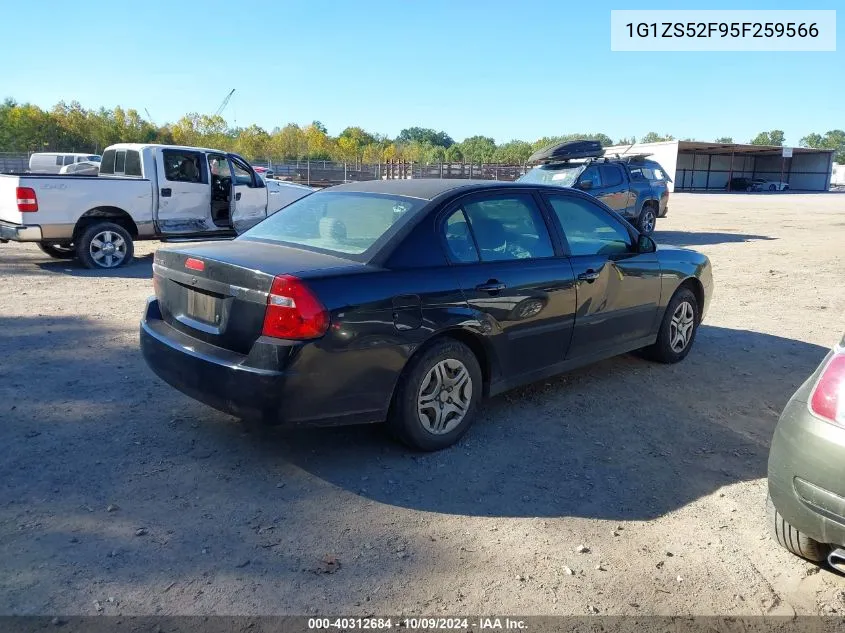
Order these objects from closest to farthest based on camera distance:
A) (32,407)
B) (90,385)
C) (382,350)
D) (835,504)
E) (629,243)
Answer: (835,504) < (382,350) < (32,407) < (90,385) < (629,243)

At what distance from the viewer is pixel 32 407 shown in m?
4.44

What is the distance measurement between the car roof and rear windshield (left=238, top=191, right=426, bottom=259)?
3.1 inches

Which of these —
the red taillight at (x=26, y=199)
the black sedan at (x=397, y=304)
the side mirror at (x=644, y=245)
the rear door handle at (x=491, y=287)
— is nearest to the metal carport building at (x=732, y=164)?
the red taillight at (x=26, y=199)

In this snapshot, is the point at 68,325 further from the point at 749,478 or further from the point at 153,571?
the point at 749,478

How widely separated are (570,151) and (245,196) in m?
7.09

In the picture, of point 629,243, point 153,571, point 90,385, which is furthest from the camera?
point 629,243

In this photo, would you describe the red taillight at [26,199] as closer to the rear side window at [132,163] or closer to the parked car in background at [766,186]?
the rear side window at [132,163]

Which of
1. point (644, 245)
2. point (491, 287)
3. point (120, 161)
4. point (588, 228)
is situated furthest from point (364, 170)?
point (491, 287)

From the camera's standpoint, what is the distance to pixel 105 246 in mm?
10062

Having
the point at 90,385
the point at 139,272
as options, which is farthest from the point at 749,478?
the point at 139,272

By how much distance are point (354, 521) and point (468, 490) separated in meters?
0.67

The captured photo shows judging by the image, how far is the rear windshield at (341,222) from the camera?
13.0ft

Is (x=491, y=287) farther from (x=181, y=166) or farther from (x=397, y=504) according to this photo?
(x=181, y=166)

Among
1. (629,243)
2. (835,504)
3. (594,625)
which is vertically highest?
(629,243)
